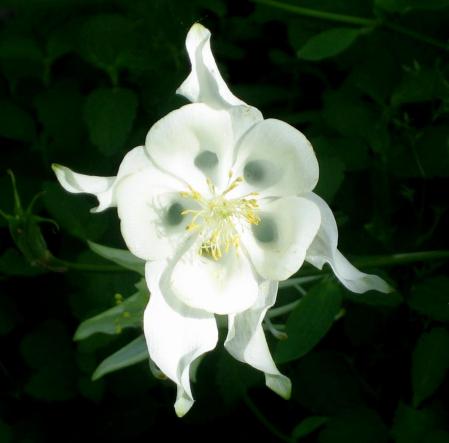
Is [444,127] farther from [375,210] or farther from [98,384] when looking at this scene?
[98,384]

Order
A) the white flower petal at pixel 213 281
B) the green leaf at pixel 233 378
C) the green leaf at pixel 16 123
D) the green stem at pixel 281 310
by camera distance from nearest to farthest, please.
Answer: the white flower petal at pixel 213 281, the green stem at pixel 281 310, the green leaf at pixel 233 378, the green leaf at pixel 16 123

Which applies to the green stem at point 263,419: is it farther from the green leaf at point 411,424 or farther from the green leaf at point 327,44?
the green leaf at point 327,44

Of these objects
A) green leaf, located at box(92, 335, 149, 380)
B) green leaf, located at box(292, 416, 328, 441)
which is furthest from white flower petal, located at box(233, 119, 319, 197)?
green leaf, located at box(292, 416, 328, 441)

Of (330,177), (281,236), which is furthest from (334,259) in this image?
(330,177)

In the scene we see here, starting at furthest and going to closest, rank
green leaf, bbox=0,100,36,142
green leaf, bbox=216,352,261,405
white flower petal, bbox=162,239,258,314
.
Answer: green leaf, bbox=0,100,36,142
green leaf, bbox=216,352,261,405
white flower petal, bbox=162,239,258,314

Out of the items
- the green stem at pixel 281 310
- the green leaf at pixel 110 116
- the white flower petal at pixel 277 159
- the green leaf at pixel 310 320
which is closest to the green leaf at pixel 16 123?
the green leaf at pixel 110 116

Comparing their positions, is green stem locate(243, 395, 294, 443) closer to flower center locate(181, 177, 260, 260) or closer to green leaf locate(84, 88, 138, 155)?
flower center locate(181, 177, 260, 260)
